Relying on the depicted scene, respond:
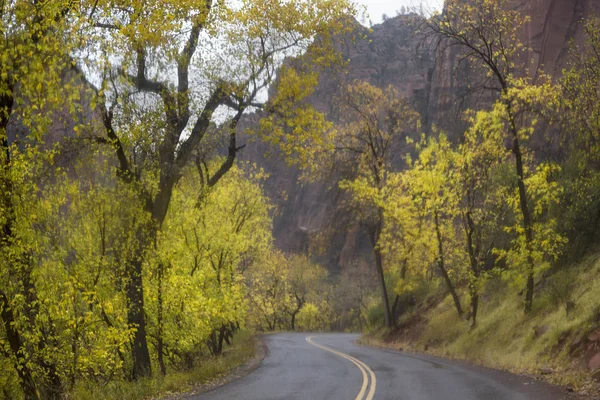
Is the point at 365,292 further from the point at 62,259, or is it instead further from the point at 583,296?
the point at 62,259

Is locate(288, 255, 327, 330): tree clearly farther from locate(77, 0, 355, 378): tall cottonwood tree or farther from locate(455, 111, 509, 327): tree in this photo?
locate(77, 0, 355, 378): tall cottonwood tree

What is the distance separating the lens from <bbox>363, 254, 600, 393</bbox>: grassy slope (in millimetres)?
15586

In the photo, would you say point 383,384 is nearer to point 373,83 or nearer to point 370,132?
point 370,132

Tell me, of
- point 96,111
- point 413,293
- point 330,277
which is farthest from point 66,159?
point 330,277

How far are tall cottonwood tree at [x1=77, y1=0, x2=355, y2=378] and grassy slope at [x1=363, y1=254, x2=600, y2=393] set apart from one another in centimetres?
985

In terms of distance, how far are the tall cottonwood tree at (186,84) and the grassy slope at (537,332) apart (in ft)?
32.3

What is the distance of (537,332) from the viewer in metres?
19.2

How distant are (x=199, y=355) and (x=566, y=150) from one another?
56.9 feet

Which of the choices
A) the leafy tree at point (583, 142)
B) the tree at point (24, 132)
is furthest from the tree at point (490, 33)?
the tree at point (24, 132)

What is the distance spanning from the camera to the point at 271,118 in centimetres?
1510

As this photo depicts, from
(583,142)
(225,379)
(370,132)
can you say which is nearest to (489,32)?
(583,142)

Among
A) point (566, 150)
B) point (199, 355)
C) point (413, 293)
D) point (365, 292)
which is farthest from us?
point (365, 292)

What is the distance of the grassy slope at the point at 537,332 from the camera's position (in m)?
15.6

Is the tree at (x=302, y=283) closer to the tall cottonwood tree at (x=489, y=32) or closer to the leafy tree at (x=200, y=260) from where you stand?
the leafy tree at (x=200, y=260)
